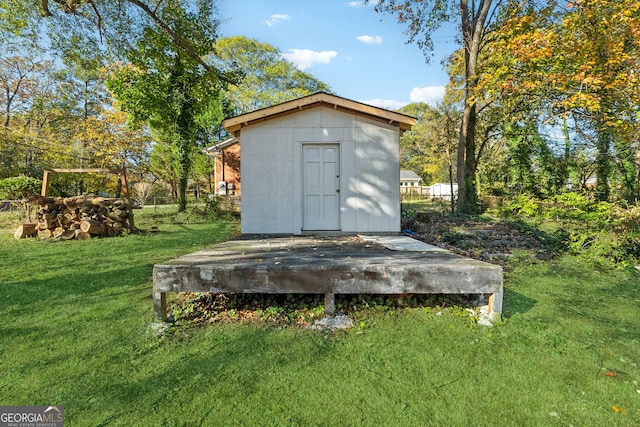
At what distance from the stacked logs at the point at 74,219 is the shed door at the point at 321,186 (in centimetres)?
638

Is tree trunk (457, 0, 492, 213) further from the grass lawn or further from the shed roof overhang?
the grass lawn

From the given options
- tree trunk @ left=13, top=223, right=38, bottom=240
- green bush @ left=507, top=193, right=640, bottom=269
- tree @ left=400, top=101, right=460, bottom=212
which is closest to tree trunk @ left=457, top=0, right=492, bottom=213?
tree @ left=400, top=101, right=460, bottom=212

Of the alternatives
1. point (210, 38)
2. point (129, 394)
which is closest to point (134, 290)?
point (129, 394)

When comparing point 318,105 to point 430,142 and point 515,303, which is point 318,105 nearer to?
point 515,303

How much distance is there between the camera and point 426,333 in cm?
305

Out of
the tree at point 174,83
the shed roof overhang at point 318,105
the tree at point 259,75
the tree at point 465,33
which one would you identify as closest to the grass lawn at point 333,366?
the shed roof overhang at point 318,105

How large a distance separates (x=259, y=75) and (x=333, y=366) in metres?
30.9

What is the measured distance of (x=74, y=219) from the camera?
30.0 feet

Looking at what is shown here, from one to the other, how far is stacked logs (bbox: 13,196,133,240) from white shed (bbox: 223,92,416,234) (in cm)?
528

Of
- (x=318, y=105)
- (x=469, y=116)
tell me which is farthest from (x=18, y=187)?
(x=469, y=116)

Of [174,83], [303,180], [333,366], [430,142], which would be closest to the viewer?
[333,366]

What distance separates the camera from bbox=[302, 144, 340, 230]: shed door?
673 cm

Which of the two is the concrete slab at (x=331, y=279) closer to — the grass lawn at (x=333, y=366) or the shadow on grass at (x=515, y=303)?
the grass lawn at (x=333, y=366)

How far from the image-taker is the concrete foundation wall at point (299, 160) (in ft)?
21.8
